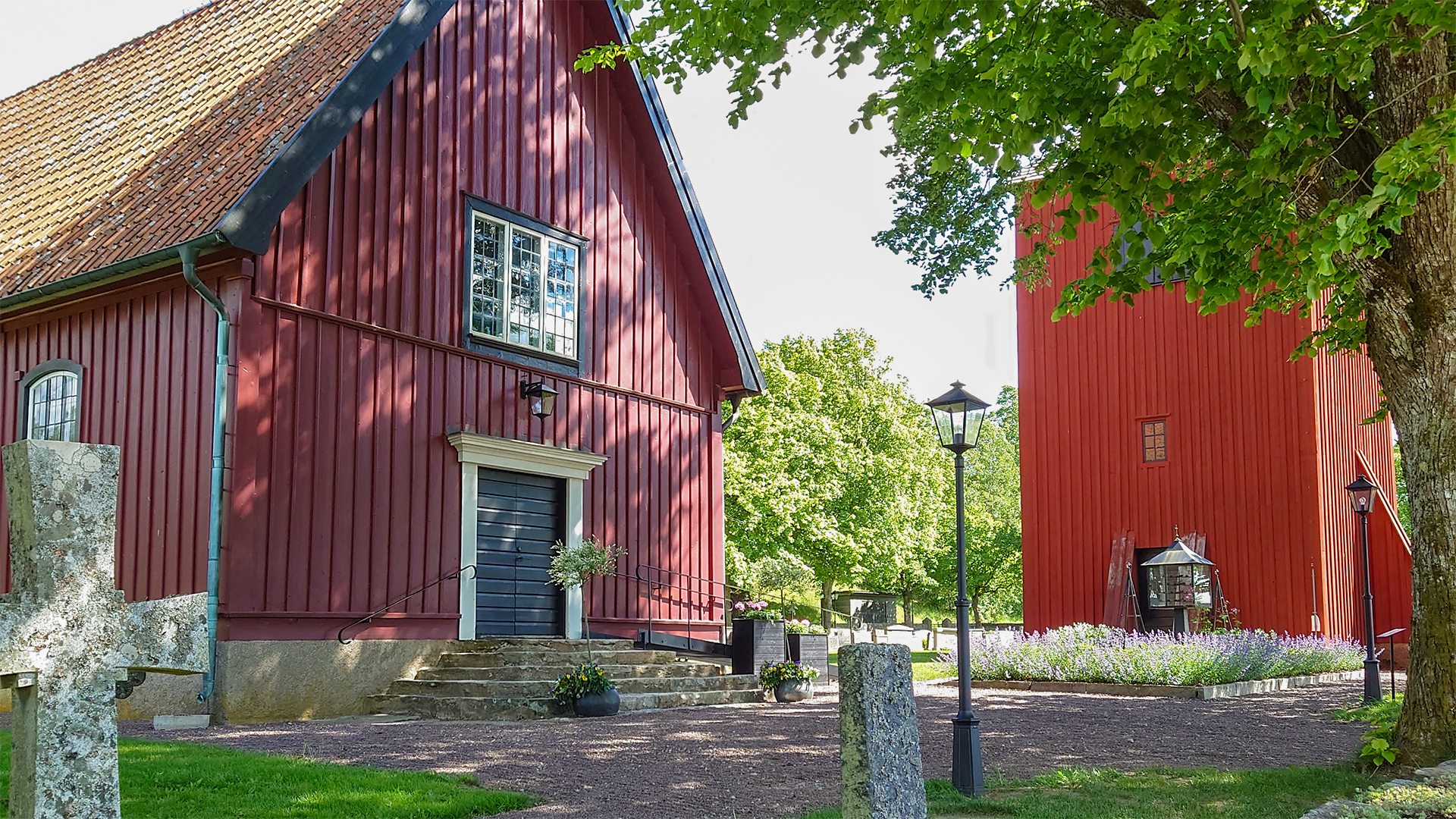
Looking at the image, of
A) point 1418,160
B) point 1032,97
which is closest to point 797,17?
point 1032,97

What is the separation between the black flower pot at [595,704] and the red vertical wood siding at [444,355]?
7.99 feet

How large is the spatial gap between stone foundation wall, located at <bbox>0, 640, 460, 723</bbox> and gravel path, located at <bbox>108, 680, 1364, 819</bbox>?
19.2 inches

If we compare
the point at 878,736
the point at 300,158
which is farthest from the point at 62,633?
the point at 300,158

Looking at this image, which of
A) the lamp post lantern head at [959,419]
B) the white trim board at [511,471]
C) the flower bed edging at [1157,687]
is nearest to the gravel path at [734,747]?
the flower bed edging at [1157,687]

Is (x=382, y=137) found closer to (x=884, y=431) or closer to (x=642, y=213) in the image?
(x=642, y=213)

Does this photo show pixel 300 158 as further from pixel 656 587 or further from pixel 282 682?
pixel 656 587

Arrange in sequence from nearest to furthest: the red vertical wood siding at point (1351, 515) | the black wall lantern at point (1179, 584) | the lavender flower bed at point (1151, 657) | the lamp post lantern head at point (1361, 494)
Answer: the lamp post lantern head at point (1361, 494) → the lavender flower bed at point (1151, 657) → the red vertical wood siding at point (1351, 515) → the black wall lantern at point (1179, 584)

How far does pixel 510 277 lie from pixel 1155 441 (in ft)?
41.1

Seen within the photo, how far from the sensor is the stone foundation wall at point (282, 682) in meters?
11.8

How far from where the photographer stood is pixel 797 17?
905 cm

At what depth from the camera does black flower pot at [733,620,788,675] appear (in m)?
15.4

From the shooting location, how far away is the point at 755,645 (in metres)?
15.4

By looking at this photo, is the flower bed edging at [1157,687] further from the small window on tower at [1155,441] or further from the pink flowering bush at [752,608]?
the small window on tower at [1155,441]

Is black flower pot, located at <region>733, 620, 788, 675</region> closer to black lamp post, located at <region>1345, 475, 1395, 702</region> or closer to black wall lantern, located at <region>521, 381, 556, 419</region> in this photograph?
black wall lantern, located at <region>521, 381, 556, 419</region>
